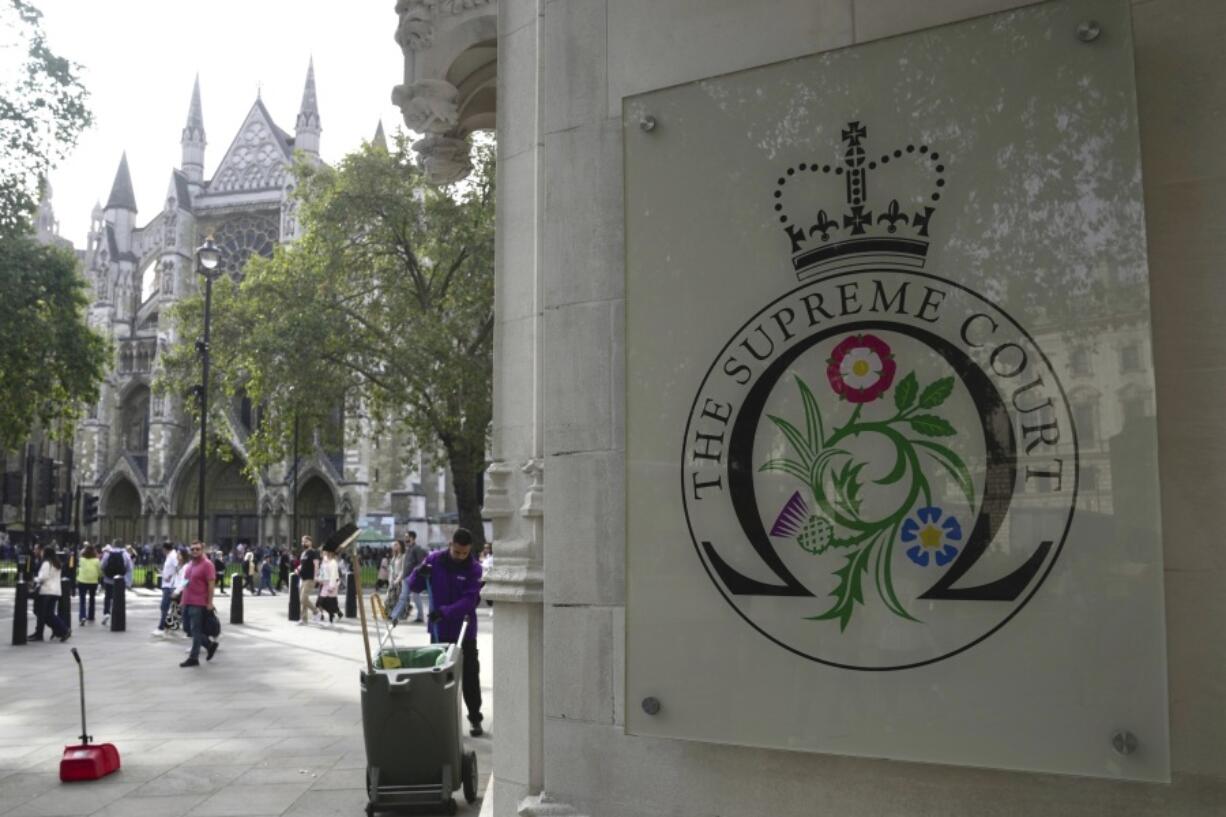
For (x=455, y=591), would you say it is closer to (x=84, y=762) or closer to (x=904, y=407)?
(x=84, y=762)

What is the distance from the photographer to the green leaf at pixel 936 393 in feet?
12.3

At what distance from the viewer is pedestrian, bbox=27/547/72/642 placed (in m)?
19.3

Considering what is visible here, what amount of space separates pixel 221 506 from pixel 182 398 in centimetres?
Answer: 659

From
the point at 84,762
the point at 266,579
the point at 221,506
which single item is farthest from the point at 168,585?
the point at 221,506

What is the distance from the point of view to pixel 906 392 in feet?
12.6

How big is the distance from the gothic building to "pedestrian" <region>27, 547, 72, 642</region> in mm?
33867

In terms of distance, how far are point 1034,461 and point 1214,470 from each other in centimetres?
54

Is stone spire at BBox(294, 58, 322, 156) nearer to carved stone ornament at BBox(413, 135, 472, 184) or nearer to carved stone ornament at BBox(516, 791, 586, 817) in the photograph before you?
carved stone ornament at BBox(413, 135, 472, 184)

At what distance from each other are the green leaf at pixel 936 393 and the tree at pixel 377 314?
22463mm

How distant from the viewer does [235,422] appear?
188 feet

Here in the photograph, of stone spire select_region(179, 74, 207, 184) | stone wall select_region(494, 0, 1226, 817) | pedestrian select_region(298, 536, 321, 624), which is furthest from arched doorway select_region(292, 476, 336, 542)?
stone wall select_region(494, 0, 1226, 817)

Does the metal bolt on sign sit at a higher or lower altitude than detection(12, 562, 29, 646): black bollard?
higher

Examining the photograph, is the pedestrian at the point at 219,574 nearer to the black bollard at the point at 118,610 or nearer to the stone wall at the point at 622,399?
the black bollard at the point at 118,610

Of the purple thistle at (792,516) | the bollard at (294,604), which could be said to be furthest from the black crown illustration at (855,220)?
the bollard at (294,604)
